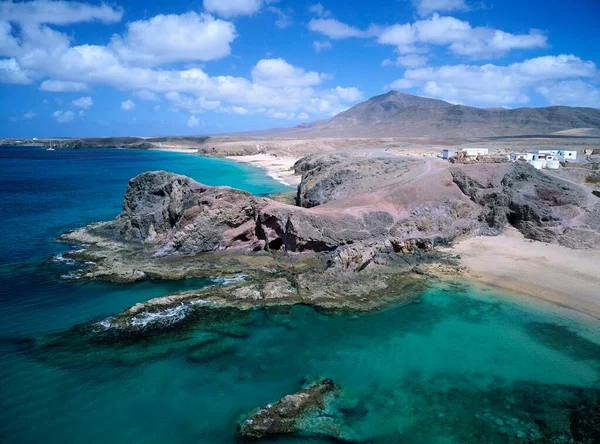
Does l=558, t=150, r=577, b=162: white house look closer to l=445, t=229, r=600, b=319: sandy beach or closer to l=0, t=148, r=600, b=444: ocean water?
l=445, t=229, r=600, b=319: sandy beach

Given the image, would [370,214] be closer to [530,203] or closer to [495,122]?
[530,203]

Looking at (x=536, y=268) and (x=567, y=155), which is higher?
(x=567, y=155)

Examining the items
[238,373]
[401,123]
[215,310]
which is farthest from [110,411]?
[401,123]

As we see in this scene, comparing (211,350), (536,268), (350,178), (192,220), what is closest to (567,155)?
(350,178)

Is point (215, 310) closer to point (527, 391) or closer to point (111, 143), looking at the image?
point (527, 391)

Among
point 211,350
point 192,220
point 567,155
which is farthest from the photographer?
point 567,155

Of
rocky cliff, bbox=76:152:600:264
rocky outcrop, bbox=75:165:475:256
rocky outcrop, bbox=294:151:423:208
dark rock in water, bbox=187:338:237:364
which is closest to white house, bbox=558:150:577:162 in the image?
rocky cliff, bbox=76:152:600:264
